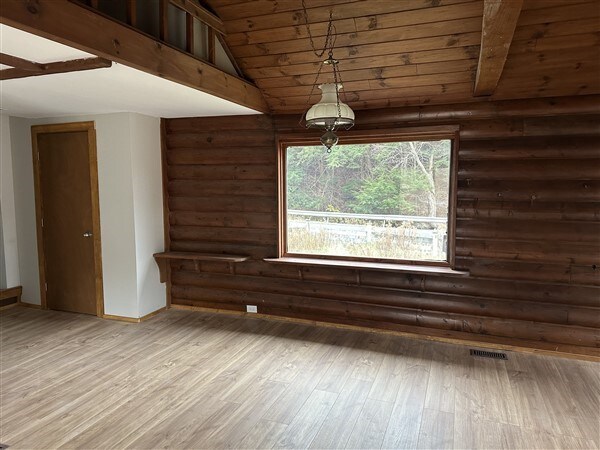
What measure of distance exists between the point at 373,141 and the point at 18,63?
10.1ft

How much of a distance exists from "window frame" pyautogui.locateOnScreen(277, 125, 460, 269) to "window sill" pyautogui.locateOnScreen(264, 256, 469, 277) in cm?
3

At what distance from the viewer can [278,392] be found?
3.14 m

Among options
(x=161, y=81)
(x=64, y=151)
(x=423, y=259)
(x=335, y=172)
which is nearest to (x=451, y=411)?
(x=423, y=259)

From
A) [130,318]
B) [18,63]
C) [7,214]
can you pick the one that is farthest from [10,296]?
[18,63]

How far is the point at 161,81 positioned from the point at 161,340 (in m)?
2.54

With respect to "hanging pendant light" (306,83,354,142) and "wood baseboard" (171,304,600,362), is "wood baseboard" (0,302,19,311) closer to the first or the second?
"wood baseboard" (171,304,600,362)

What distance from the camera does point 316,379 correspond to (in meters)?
3.35

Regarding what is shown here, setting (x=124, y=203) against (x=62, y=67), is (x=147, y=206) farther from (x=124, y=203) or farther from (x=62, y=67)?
(x=62, y=67)

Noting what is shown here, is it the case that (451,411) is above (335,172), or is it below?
below

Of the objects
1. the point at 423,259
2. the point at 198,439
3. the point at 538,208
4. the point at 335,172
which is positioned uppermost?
the point at 335,172

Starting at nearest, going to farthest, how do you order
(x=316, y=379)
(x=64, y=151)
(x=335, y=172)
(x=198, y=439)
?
(x=198, y=439) → (x=316, y=379) → (x=335, y=172) → (x=64, y=151)

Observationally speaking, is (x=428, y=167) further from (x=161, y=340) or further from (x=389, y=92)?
(x=161, y=340)

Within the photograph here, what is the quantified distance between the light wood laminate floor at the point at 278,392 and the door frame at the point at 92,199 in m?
0.62

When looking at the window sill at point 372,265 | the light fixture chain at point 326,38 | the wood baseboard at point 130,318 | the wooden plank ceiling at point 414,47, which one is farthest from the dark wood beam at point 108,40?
the wood baseboard at point 130,318
